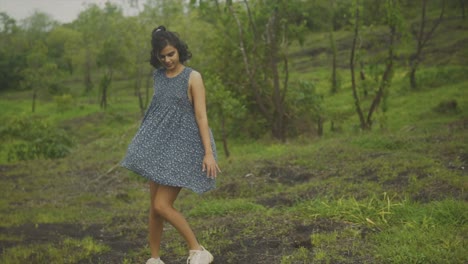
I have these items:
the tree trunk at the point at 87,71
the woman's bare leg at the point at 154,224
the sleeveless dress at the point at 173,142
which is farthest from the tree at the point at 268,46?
the tree trunk at the point at 87,71

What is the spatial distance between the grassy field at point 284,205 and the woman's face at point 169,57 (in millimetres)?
1929

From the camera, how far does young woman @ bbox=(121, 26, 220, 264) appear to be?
4.19 metres

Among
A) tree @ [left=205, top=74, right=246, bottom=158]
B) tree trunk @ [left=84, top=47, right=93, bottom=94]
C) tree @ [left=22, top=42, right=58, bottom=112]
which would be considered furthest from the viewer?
tree trunk @ [left=84, top=47, right=93, bottom=94]

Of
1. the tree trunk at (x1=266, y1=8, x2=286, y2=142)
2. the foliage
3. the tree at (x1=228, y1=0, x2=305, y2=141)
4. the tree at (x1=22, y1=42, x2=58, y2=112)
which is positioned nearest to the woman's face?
the tree at (x1=228, y1=0, x2=305, y2=141)

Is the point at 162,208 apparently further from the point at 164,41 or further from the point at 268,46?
the point at 268,46

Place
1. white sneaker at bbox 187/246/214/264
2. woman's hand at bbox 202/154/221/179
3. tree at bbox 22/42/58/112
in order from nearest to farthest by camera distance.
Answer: woman's hand at bbox 202/154/221/179
white sneaker at bbox 187/246/214/264
tree at bbox 22/42/58/112

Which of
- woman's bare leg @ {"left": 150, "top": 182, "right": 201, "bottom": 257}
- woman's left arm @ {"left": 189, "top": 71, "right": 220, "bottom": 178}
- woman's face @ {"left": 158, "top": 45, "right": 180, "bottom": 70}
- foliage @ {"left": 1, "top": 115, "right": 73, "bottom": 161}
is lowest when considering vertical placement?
foliage @ {"left": 1, "top": 115, "right": 73, "bottom": 161}

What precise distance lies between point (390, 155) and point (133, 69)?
27321 mm

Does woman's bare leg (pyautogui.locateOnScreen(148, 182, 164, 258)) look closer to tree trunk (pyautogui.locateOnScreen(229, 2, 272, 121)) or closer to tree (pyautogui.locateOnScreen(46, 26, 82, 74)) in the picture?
tree trunk (pyautogui.locateOnScreen(229, 2, 272, 121))

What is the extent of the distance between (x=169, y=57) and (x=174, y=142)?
0.75m

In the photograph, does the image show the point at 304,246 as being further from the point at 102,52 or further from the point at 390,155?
the point at 102,52

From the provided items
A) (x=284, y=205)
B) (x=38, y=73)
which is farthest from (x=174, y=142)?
(x=38, y=73)

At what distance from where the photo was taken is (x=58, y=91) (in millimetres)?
45875

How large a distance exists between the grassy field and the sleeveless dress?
1051 millimetres
